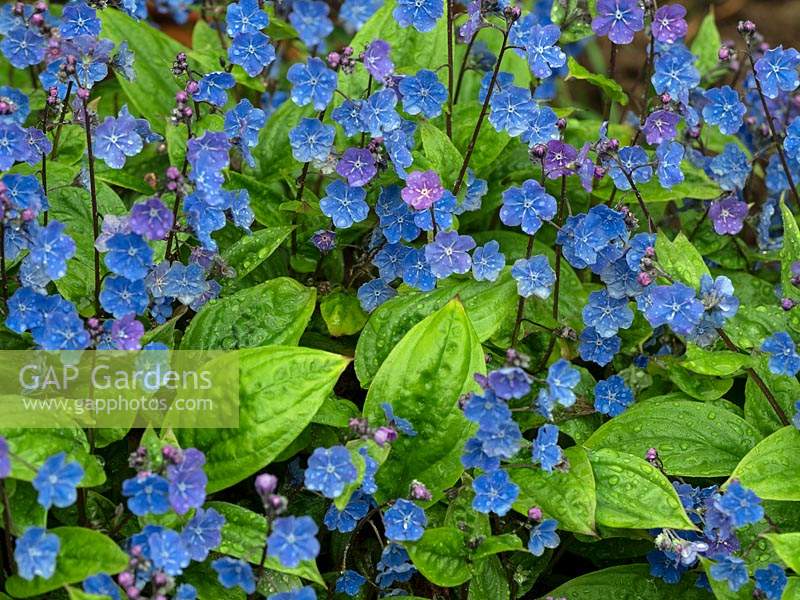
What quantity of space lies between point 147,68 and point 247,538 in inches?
76.1

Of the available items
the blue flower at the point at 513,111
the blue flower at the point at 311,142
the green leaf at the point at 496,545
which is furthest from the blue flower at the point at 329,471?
the blue flower at the point at 513,111

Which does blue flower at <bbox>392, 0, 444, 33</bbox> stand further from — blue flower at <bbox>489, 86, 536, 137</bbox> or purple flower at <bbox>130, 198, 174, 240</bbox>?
purple flower at <bbox>130, 198, 174, 240</bbox>

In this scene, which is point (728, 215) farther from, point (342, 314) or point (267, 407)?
point (267, 407)

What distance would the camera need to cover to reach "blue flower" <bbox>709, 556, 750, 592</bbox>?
258cm

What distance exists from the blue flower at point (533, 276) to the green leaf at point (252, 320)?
0.59 meters

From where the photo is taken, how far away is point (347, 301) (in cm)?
326

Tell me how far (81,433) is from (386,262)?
1.03m

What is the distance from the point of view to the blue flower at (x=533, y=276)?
2.92 m

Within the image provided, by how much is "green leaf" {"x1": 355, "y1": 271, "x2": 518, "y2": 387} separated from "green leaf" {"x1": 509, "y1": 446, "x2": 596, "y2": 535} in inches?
16.6

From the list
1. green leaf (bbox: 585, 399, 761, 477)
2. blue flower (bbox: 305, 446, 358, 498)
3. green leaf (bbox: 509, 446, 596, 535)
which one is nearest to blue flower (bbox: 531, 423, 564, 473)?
green leaf (bbox: 509, 446, 596, 535)

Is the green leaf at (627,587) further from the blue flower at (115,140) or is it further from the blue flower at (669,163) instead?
the blue flower at (115,140)

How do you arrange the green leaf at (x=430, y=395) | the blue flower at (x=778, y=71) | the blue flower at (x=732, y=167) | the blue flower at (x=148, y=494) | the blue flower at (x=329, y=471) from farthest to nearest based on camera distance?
the blue flower at (x=732, y=167) → the blue flower at (x=778, y=71) → the green leaf at (x=430, y=395) → the blue flower at (x=329, y=471) → the blue flower at (x=148, y=494)

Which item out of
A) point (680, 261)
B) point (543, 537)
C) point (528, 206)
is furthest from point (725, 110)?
point (543, 537)

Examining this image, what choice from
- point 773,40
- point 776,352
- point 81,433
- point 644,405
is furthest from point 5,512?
point 773,40
